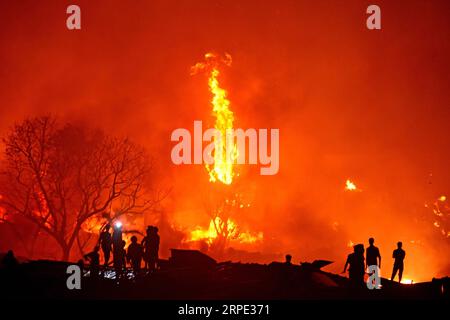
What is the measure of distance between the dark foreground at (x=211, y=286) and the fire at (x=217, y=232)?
1259 inches

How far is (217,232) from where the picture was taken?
177 ft

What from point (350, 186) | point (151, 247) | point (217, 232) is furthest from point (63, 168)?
point (350, 186)

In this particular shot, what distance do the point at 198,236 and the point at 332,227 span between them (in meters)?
19.5

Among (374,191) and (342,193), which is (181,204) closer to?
(342,193)

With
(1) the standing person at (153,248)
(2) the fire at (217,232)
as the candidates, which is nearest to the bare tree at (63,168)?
(2) the fire at (217,232)

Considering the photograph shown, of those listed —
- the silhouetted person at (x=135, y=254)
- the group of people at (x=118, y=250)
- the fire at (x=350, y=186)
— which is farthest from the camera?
the fire at (x=350, y=186)

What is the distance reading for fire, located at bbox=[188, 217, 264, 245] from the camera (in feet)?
180

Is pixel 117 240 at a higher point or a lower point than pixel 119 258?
higher

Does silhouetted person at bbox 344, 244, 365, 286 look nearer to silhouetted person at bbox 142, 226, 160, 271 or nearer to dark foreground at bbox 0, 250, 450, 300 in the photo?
dark foreground at bbox 0, 250, 450, 300

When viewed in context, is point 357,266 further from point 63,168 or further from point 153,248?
point 63,168

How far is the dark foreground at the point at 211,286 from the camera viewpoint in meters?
18.9

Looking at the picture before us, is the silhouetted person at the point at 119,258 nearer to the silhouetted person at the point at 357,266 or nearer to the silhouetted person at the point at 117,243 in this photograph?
the silhouetted person at the point at 117,243

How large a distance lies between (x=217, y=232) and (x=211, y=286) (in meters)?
34.3

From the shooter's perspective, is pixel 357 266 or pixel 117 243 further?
pixel 117 243
